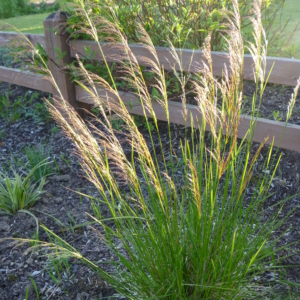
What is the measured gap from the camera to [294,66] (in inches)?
90.0

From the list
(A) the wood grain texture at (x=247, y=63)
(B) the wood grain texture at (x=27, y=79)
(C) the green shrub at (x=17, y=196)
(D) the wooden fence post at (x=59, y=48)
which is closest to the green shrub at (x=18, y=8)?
(B) the wood grain texture at (x=27, y=79)

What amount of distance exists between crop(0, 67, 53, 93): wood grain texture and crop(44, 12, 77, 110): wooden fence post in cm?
27

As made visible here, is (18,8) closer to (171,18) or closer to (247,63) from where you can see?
(171,18)

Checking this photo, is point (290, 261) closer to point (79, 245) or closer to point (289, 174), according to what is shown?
point (289, 174)

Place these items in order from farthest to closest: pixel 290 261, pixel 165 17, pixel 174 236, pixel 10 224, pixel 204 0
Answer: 1. pixel 165 17
2. pixel 204 0
3. pixel 10 224
4. pixel 290 261
5. pixel 174 236

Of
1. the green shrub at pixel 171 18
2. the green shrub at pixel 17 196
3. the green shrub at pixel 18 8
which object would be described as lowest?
the green shrub at pixel 17 196

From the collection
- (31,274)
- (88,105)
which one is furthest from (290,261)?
(88,105)

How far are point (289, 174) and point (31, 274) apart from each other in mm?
1884

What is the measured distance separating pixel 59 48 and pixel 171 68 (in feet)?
3.78

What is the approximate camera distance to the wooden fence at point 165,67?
2375 mm

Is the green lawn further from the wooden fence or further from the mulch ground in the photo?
the mulch ground

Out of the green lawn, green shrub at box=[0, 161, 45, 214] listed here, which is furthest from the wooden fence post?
the green lawn

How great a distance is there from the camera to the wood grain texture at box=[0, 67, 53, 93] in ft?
12.4

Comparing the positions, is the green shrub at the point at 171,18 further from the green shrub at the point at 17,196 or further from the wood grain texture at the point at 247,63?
the green shrub at the point at 17,196
